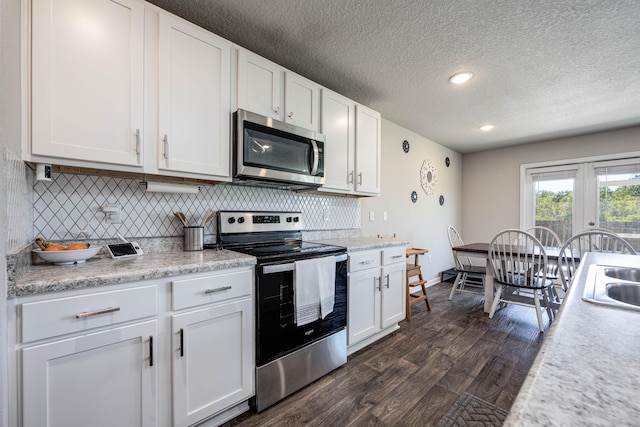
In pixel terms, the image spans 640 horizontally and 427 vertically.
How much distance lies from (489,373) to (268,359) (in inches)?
63.1

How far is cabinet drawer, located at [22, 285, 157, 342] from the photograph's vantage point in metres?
1.01

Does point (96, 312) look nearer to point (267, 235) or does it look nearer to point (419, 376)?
point (267, 235)

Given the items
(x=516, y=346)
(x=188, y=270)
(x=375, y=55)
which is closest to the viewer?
(x=188, y=270)

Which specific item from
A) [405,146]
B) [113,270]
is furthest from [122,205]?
[405,146]

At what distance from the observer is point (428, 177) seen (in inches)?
174

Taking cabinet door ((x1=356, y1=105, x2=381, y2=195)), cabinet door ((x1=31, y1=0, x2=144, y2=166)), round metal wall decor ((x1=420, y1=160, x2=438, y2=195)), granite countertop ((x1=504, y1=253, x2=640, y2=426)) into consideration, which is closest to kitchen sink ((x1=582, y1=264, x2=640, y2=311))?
granite countertop ((x1=504, y1=253, x2=640, y2=426))

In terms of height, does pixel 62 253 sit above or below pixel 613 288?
above

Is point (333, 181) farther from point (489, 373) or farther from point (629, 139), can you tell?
point (629, 139)

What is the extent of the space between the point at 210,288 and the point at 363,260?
49.6 inches

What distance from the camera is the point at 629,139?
12.3ft

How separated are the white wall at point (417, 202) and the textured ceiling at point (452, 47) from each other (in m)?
0.73

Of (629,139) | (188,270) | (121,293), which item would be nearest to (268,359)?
(188,270)

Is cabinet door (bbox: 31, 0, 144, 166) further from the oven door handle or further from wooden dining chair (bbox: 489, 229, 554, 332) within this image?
wooden dining chair (bbox: 489, 229, 554, 332)

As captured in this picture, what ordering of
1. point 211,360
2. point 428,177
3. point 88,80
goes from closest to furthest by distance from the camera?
point 88,80 → point 211,360 → point 428,177
